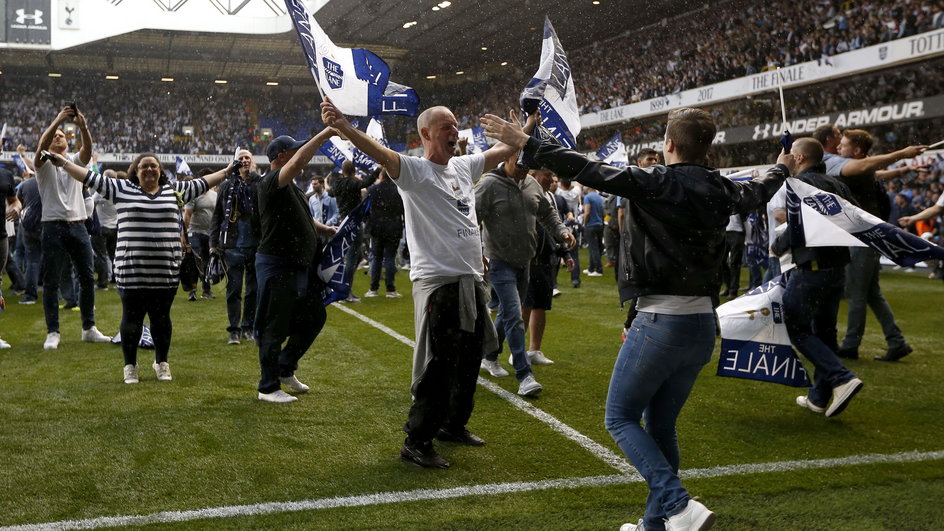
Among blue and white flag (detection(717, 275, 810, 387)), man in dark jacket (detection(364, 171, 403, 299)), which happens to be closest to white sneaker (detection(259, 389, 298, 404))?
blue and white flag (detection(717, 275, 810, 387))

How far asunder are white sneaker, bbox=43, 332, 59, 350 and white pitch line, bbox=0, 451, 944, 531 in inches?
187

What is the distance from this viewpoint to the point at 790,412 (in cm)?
531

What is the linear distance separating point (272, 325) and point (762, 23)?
23672 mm

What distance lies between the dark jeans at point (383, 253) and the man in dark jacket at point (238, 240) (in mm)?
3358

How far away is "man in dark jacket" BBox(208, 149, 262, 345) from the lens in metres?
7.19

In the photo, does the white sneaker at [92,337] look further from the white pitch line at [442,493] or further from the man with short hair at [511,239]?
the white pitch line at [442,493]

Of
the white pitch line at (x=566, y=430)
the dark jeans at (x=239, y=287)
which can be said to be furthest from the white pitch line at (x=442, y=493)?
the dark jeans at (x=239, y=287)

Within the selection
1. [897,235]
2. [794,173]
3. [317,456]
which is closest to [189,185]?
[317,456]

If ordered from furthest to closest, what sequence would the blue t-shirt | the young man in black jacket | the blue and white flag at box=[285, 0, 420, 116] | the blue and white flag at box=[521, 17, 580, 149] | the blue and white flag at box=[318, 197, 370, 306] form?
the blue t-shirt
the blue and white flag at box=[318, 197, 370, 306]
the blue and white flag at box=[521, 17, 580, 149]
the blue and white flag at box=[285, 0, 420, 116]
the young man in black jacket

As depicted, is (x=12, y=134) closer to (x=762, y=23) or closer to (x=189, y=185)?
(x=762, y=23)

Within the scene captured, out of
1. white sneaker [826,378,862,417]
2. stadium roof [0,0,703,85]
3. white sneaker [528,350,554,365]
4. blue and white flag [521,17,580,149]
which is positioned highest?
stadium roof [0,0,703,85]

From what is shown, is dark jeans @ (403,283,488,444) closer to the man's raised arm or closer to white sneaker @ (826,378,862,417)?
the man's raised arm

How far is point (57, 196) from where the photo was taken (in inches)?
294

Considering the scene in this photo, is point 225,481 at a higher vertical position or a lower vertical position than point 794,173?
lower
